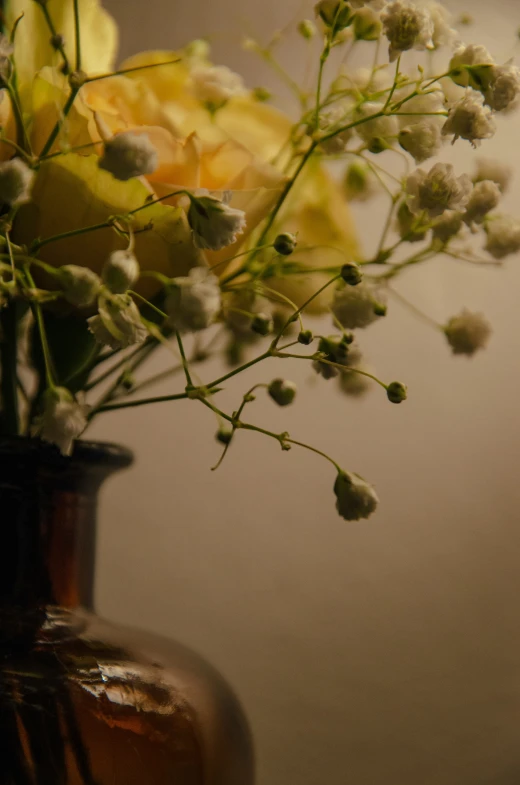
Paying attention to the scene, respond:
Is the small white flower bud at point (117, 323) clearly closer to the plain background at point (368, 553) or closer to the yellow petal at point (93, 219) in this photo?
the yellow petal at point (93, 219)

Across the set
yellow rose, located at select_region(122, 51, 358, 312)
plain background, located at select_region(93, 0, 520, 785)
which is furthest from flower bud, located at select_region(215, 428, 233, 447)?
plain background, located at select_region(93, 0, 520, 785)

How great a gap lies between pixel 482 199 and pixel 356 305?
0.28 ft

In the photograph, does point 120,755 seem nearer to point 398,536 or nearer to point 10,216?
point 10,216

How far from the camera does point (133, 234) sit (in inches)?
15.6

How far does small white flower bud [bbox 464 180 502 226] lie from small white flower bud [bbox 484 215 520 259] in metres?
0.04

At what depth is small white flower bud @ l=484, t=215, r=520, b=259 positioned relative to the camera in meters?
0.47

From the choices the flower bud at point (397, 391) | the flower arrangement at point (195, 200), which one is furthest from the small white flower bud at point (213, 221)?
the flower bud at point (397, 391)

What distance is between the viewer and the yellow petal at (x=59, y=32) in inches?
17.1

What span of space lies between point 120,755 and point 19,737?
0.16 ft

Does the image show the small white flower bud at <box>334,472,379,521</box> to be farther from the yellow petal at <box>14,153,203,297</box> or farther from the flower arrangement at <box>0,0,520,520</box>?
the yellow petal at <box>14,153,203,297</box>

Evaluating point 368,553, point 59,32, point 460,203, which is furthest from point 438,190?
point 368,553

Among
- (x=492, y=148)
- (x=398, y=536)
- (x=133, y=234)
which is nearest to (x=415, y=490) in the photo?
(x=398, y=536)

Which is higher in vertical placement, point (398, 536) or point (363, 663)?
point (398, 536)

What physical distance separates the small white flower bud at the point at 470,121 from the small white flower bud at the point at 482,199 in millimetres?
42
